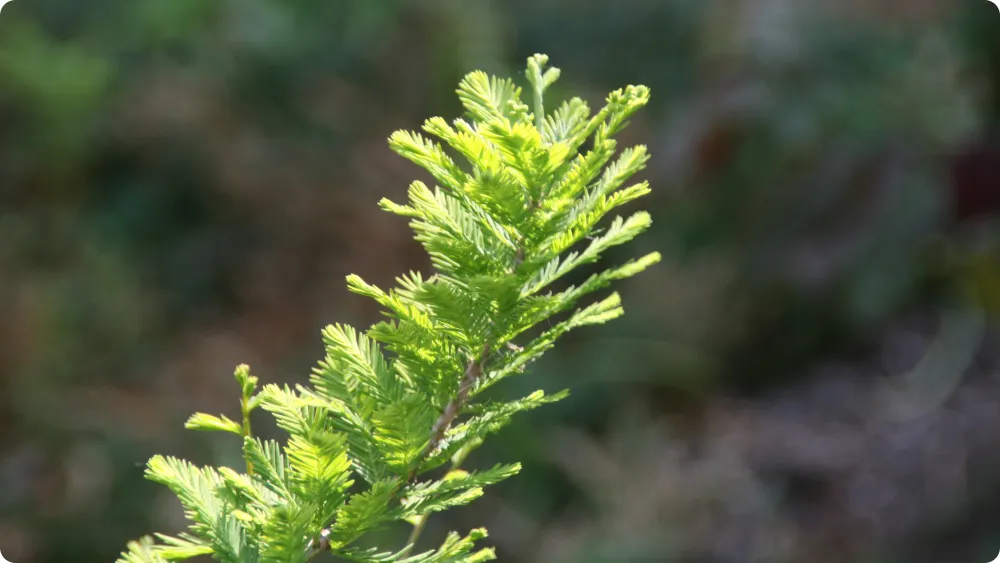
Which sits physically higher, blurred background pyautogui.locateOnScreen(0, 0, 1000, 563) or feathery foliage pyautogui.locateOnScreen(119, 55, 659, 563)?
blurred background pyautogui.locateOnScreen(0, 0, 1000, 563)

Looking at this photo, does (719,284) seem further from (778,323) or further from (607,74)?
(607,74)

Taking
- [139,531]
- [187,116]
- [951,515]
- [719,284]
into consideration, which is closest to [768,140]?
[719,284]

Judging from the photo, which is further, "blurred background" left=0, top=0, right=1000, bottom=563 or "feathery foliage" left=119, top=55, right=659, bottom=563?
"blurred background" left=0, top=0, right=1000, bottom=563

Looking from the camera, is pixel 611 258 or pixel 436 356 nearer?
pixel 436 356

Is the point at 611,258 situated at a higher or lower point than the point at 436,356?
higher
